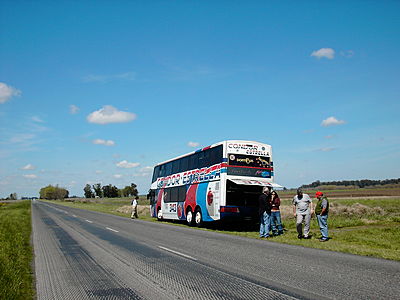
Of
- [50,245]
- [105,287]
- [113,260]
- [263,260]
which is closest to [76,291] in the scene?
[105,287]

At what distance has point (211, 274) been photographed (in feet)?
24.0

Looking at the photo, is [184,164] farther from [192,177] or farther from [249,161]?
[249,161]

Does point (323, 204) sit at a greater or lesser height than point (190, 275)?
greater

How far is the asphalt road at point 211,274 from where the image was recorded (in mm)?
5867

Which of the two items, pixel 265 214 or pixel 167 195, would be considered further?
pixel 167 195

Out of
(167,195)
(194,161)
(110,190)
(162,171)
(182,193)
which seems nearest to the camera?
(194,161)

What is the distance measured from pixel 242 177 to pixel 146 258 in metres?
9.09

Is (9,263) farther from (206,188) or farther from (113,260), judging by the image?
(206,188)

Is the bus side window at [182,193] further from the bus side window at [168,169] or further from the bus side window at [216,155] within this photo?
the bus side window at [216,155]

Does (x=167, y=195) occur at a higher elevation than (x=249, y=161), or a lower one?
lower

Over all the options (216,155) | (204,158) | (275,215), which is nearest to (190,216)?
(204,158)

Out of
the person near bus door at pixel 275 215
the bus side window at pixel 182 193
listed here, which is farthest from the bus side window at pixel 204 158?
the person near bus door at pixel 275 215

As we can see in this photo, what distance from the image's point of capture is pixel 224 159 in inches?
696

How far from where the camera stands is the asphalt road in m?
5.87
